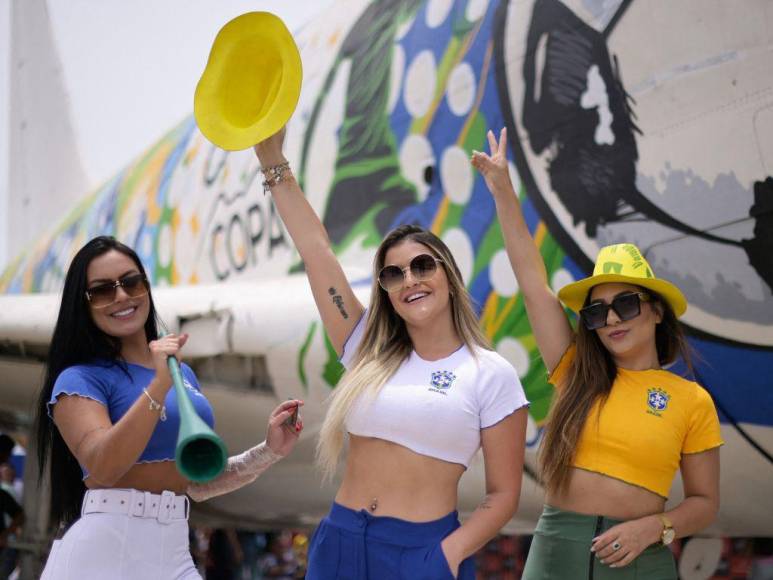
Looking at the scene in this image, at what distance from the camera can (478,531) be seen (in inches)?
84.4

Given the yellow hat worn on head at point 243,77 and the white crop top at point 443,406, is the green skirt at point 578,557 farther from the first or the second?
the yellow hat worn on head at point 243,77

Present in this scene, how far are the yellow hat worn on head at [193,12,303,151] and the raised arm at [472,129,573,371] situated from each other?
23.3 inches

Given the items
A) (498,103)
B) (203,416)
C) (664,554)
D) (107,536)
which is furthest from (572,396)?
(498,103)

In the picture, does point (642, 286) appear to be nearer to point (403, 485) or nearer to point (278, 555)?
point (403, 485)

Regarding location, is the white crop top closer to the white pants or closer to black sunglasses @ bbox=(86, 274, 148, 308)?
the white pants

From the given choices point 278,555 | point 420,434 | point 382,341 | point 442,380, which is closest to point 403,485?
point 420,434

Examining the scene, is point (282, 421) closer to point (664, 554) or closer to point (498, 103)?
point (664, 554)

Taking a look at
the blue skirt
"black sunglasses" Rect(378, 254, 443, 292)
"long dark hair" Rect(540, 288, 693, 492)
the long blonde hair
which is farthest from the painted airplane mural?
the blue skirt

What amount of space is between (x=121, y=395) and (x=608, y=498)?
1192 mm

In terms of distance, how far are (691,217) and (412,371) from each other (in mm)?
1459

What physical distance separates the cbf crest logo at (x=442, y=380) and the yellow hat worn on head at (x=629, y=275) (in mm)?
548

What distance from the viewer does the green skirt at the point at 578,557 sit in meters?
2.35

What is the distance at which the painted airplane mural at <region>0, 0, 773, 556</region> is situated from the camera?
3.21 m

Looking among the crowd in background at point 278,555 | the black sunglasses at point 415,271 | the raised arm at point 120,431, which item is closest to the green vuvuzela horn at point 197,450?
the raised arm at point 120,431
